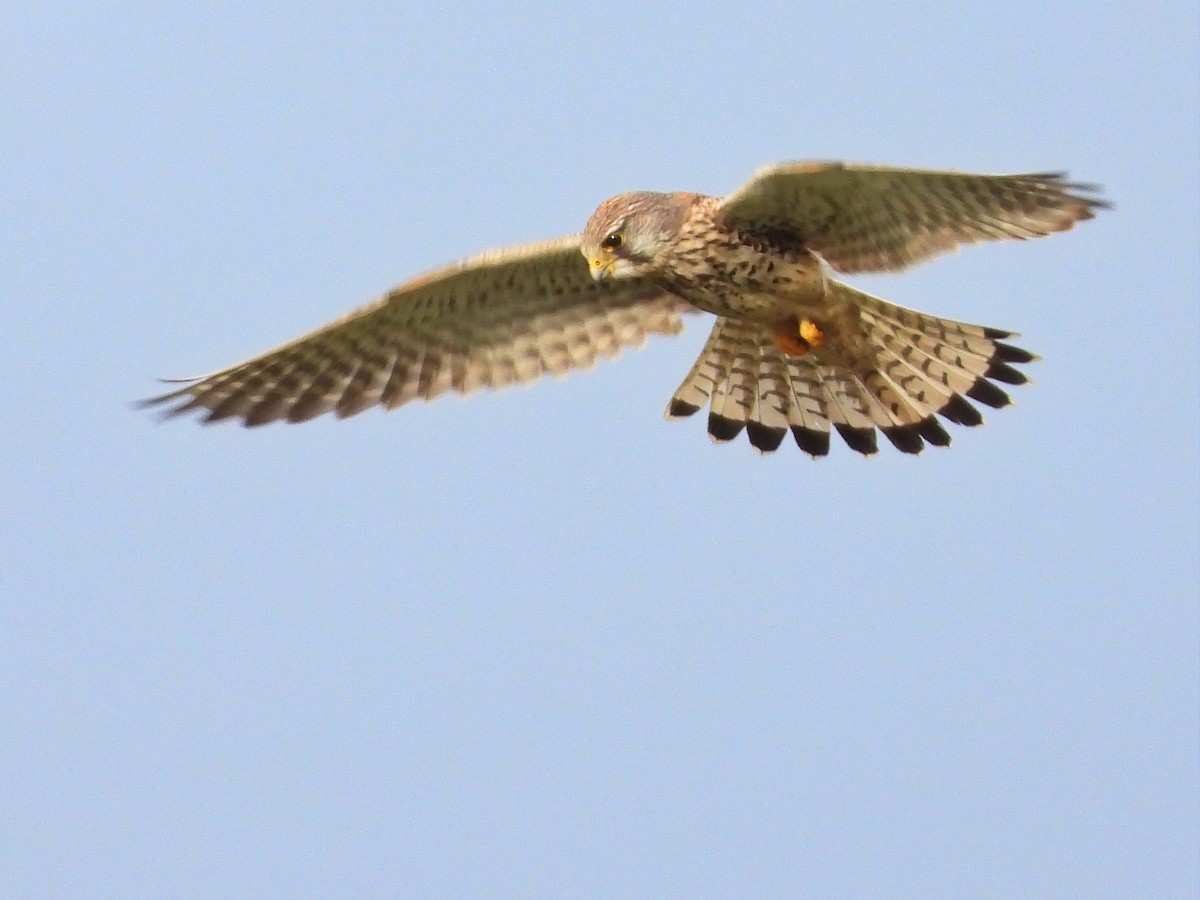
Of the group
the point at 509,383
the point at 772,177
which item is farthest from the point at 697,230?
the point at 509,383

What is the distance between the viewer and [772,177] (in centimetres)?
732

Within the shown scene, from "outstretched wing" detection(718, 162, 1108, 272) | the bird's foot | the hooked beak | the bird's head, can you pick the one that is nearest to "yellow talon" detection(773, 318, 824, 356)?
the bird's foot

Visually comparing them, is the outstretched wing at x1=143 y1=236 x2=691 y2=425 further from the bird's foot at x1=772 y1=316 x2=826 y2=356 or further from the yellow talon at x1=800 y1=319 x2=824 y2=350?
the yellow talon at x1=800 y1=319 x2=824 y2=350

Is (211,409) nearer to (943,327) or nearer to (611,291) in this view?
(611,291)

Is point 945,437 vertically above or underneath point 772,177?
underneath

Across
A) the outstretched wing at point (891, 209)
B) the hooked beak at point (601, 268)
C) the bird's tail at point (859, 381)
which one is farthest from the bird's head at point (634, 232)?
the bird's tail at point (859, 381)

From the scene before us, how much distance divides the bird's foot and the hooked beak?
2.68ft

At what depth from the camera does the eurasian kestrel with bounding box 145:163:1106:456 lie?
7461mm

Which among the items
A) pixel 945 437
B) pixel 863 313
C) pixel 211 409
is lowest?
pixel 945 437

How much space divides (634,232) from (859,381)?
4.47ft

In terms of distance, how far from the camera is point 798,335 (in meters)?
8.23

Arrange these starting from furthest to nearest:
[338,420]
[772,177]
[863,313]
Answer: [338,420] → [863,313] → [772,177]

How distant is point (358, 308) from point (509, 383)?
0.90 meters

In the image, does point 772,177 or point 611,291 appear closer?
point 772,177
